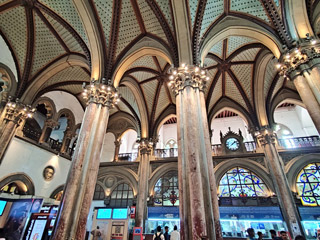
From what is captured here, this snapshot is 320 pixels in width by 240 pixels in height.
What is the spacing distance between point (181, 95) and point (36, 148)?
28.5 ft

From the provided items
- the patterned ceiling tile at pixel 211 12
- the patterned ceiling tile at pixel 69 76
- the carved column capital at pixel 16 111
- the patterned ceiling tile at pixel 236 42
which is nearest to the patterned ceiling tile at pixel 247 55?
the patterned ceiling tile at pixel 236 42

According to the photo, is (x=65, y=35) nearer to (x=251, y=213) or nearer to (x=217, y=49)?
(x=217, y=49)

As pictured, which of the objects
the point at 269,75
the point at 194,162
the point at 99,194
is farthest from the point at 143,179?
the point at 269,75

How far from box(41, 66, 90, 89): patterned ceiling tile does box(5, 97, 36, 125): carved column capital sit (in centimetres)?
165

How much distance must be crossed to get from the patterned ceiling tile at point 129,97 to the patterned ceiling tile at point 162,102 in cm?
132

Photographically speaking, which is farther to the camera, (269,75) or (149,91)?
(149,91)

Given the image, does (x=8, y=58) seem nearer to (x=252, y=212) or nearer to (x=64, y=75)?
(x=64, y=75)

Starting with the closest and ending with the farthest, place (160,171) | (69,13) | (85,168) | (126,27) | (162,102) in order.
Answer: (85,168)
(69,13)
(126,27)
(160,171)
(162,102)

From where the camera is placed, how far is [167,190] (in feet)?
34.8

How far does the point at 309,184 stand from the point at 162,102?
30.0 feet

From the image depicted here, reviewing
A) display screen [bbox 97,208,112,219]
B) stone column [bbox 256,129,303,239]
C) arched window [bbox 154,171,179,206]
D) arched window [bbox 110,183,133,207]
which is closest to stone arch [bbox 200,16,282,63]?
stone column [bbox 256,129,303,239]

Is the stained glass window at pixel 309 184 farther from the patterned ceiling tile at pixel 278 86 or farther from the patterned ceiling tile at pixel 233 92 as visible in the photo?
the patterned ceiling tile at pixel 233 92

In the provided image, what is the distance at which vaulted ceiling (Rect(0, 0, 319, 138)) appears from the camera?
6.25 metres

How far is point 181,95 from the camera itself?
5324 millimetres
